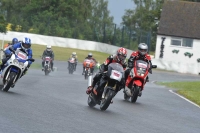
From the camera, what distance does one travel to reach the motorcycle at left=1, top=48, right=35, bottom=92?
57.9 ft

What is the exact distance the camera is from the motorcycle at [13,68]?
57.9ft

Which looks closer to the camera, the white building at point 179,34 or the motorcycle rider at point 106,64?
the motorcycle rider at point 106,64

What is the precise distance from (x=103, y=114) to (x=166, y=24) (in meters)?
56.5

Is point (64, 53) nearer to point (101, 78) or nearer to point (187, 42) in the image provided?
point (187, 42)

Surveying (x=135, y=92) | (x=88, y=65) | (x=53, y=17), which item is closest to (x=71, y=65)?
(x=88, y=65)

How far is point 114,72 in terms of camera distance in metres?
15.6

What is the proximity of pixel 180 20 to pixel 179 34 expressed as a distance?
1.76 meters

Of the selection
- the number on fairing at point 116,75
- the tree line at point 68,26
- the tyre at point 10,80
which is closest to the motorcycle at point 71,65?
the tyre at point 10,80

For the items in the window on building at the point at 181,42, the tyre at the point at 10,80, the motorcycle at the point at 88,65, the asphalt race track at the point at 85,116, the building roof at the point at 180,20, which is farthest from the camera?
the building roof at the point at 180,20

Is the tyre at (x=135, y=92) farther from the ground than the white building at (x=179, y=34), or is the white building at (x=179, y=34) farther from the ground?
the white building at (x=179, y=34)

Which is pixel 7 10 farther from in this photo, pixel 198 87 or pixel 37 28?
pixel 198 87

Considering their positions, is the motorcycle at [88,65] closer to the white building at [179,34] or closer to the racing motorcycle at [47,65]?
the racing motorcycle at [47,65]

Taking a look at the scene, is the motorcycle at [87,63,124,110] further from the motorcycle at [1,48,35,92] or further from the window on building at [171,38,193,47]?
the window on building at [171,38,193,47]

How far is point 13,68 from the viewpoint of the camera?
1778cm
